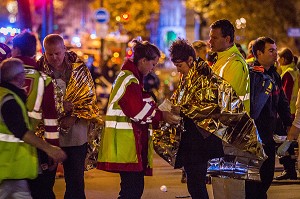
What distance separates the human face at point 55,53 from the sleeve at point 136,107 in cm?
116

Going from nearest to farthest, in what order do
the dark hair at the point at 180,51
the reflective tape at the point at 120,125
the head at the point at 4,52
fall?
1. the reflective tape at the point at 120,125
2. the dark hair at the point at 180,51
3. the head at the point at 4,52

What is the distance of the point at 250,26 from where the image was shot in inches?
1494

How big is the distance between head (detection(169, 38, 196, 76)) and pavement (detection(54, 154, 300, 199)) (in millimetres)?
3284

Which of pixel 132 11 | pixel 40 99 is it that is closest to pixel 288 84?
pixel 40 99

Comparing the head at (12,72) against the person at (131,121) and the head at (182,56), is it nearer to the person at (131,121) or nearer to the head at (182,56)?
the person at (131,121)

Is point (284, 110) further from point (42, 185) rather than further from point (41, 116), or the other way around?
point (41, 116)

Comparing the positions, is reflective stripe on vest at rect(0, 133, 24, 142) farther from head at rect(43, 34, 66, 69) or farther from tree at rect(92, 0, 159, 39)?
tree at rect(92, 0, 159, 39)

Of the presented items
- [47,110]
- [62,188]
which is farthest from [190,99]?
[62,188]

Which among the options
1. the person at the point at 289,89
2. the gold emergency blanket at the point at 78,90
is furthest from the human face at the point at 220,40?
the person at the point at 289,89

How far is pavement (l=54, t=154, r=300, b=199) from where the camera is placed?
11914mm

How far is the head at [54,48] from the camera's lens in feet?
29.7

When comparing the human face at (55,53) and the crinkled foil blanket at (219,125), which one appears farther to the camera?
the human face at (55,53)

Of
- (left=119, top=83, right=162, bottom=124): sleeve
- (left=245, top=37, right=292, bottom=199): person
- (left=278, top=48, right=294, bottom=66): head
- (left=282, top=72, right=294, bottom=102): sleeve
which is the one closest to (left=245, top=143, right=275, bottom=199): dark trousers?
(left=245, top=37, right=292, bottom=199): person

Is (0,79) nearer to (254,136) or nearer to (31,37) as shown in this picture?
(31,37)
